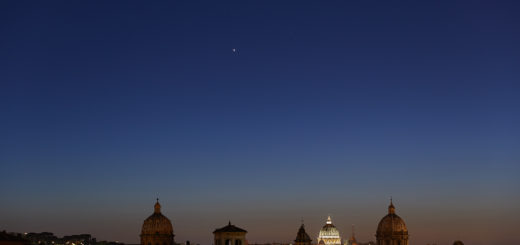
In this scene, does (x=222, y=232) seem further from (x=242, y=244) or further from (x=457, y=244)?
(x=457, y=244)

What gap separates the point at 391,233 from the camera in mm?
172750

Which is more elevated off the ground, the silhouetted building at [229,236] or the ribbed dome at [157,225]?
the ribbed dome at [157,225]

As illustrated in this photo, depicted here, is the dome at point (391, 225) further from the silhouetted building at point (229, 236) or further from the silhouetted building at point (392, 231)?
the silhouetted building at point (229, 236)

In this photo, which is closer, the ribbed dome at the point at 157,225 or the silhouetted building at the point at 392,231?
the ribbed dome at the point at 157,225

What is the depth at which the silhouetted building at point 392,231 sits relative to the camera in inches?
6796

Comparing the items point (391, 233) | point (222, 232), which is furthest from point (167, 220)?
point (391, 233)

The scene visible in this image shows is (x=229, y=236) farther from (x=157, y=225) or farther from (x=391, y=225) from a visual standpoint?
(x=391, y=225)

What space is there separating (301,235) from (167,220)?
3074 cm

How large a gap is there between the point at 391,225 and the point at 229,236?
68185 mm

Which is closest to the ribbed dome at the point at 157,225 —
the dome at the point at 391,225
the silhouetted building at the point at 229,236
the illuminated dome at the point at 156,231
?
the illuminated dome at the point at 156,231

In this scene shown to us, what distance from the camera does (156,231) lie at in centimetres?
13888

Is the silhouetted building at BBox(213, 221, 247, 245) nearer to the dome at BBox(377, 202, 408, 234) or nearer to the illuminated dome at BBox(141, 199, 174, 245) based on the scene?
the illuminated dome at BBox(141, 199, 174, 245)

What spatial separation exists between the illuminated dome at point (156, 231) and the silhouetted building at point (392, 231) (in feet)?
206

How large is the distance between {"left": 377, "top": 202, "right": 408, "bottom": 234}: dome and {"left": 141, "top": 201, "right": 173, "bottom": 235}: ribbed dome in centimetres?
6299
